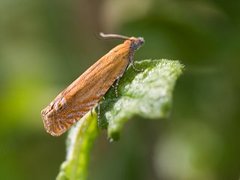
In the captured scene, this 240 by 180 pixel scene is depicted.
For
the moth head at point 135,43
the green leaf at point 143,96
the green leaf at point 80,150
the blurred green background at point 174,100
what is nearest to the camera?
the green leaf at point 143,96

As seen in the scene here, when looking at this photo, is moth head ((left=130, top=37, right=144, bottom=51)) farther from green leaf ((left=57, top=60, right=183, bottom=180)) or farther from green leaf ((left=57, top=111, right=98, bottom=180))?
green leaf ((left=57, top=111, right=98, bottom=180))

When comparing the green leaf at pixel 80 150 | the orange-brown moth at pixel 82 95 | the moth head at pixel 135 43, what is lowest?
the green leaf at pixel 80 150

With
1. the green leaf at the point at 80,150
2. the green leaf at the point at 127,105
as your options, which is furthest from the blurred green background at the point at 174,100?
the green leaf at the point at 80,150

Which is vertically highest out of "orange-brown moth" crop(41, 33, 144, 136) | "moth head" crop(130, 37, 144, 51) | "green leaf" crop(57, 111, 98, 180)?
"moth head" crop(130, 37, 144, 51)

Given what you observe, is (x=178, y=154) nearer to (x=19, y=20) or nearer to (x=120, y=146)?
(x=120, y=146)

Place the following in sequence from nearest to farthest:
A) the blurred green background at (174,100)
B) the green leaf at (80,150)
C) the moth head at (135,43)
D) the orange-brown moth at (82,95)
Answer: the green leaf at (80,150), the orange-brown moth at (82,95), the moth head at (135,43), the blurred green background at (174,100)

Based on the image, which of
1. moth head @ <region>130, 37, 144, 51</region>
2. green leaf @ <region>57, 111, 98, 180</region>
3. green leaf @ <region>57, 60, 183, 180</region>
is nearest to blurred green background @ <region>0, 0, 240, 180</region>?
moth head @ <region>130, 37, 144, 51</region>

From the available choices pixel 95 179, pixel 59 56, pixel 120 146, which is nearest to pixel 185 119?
pixel 120 146

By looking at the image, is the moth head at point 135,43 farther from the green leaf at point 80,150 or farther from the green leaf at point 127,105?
the green leaf at point 80,150
